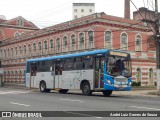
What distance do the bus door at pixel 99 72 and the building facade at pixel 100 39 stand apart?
18.6 m

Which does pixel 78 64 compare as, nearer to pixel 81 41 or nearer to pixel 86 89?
pixel 86 89

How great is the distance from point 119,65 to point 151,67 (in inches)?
1101

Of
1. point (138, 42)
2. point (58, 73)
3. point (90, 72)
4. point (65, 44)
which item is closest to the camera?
point (90, 72)

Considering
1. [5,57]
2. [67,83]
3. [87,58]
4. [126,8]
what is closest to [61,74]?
[67,83]

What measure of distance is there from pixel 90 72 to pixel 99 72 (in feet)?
3.43

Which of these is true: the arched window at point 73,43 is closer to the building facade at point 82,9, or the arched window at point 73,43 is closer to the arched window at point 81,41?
the arched window at point 81,41

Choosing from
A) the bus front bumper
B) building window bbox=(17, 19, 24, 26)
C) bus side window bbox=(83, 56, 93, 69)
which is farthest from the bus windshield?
building window bbox=(17, 19, 24, 26)

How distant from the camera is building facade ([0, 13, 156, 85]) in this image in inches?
1757

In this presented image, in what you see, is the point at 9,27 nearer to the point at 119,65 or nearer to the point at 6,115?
the point at 119,65

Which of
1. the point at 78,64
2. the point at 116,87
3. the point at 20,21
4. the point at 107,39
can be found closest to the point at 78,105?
the point at 116,87

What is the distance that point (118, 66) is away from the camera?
81.9ft

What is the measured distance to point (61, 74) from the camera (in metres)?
29.4

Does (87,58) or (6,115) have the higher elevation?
(87,58)

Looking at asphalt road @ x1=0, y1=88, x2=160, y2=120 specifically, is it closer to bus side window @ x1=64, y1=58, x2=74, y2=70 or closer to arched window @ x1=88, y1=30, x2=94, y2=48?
bus side window @ x1=64, y1=58, x2=74, y2=70
